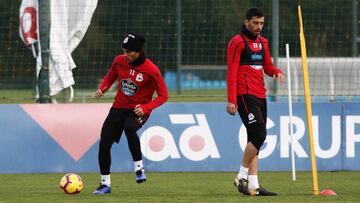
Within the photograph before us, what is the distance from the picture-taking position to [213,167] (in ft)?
49.2

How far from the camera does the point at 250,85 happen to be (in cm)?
1112

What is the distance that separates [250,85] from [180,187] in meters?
1.96

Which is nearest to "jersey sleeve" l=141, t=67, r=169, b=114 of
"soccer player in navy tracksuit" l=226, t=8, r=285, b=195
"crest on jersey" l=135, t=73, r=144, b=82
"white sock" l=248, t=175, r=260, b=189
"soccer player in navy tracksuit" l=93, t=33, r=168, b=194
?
"soccer player in navy tracksuit" l=93, t=33, r=168, b=194

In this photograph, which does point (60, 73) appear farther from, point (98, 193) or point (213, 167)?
point (98, 193)

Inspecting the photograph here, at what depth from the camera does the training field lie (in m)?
10.7

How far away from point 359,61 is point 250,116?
4.75 metres

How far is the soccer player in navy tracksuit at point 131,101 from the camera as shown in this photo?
11.6m

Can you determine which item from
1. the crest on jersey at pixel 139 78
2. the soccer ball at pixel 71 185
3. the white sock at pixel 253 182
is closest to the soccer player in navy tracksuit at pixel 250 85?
the white sock at pixel 253 182

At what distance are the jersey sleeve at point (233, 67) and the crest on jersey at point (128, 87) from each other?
1.25 metres

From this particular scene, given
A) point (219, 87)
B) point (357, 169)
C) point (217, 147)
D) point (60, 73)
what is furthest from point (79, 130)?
point (357, 169)

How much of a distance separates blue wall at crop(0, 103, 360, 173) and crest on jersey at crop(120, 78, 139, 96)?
3.24m

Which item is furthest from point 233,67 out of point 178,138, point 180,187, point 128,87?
point 178,138

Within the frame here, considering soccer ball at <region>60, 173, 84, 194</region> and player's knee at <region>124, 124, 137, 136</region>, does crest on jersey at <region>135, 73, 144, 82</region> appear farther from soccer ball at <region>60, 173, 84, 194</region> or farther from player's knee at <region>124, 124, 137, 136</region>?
soccer ball at <region>60, 173, 84, 194</region>

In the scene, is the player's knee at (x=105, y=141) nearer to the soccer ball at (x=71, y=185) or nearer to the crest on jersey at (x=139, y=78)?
the soccer ball at (x=71, y=185)
